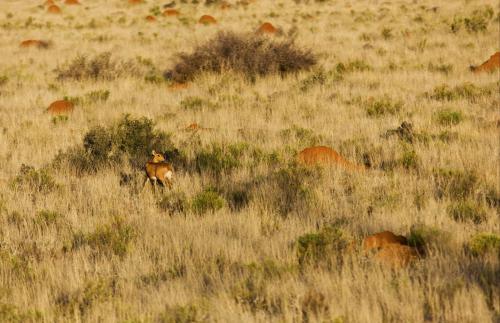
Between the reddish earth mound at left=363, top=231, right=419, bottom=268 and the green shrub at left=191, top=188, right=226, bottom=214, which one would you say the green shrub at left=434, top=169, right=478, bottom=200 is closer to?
the reddish earth mound at left=363, top=231, right=419, bottom=268

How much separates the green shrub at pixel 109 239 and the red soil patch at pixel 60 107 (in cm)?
730

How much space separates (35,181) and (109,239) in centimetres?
262

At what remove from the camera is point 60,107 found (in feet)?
41.2

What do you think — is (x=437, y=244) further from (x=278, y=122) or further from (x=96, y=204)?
(x=278, y=122)

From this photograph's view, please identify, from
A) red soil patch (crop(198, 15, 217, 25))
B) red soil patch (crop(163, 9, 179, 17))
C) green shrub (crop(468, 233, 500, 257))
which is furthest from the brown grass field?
red soil patch (crop(163, 9, 179, 17))

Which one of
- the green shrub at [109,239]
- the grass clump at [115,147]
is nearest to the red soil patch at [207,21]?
the grass clump at [115,147]

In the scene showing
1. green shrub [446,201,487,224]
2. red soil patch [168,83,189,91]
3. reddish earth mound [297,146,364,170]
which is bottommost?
red soil patch [168,83,189,91]

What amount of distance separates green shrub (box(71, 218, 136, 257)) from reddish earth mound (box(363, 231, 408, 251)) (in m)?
2.19

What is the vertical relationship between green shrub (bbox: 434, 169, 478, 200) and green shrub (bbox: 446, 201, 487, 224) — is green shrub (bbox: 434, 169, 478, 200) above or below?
below

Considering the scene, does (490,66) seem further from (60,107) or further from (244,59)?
(60,107)

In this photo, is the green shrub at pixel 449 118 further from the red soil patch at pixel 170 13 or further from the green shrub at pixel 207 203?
the red soil patch at pixel 170 13

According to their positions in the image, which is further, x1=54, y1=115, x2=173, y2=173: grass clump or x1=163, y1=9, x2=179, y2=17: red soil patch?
x1=163, y1=9, x2=179, y2=17: red soil patch

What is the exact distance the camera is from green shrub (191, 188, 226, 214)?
20.6 feet

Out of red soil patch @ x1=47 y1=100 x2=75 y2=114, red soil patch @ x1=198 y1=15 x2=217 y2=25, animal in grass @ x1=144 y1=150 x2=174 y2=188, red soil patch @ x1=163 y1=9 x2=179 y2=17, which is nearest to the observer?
animal in grass @ x1=144 y1=150 x2=174 y2=188
